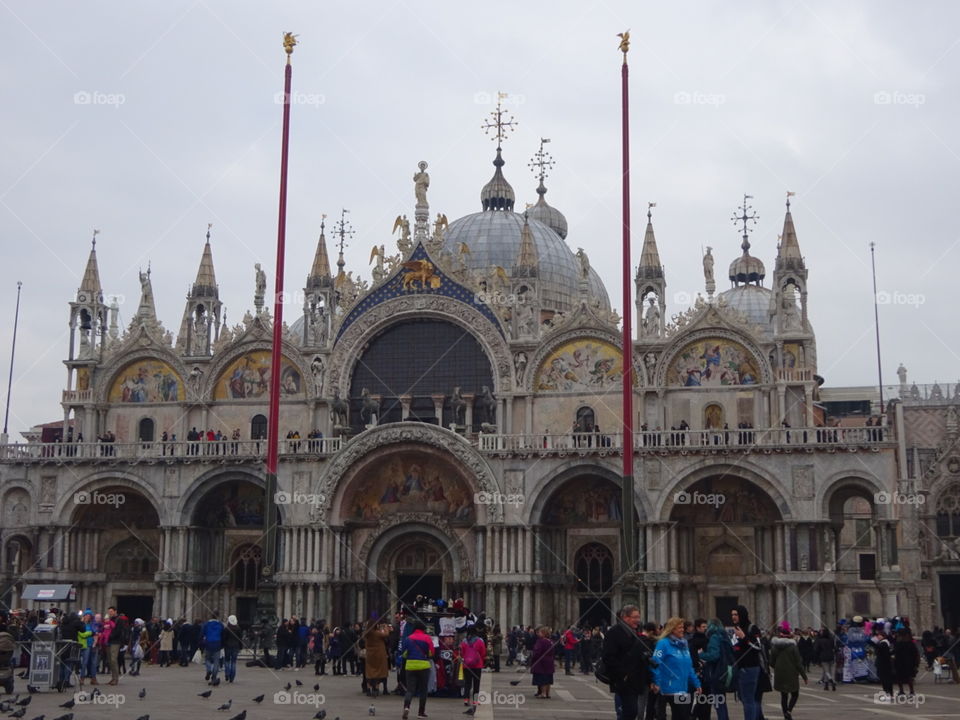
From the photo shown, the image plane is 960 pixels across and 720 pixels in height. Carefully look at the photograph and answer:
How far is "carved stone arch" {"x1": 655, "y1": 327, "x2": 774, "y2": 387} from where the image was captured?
4966cm

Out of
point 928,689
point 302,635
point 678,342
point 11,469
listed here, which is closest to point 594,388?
point 678,342

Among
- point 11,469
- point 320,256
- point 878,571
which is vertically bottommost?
point 878,571

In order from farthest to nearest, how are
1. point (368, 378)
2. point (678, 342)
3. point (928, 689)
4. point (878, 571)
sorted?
point (368, 378)
point (678, 342)
point (878, 571)
point (928, 689)

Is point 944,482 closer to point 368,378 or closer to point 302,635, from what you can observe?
point 368,378

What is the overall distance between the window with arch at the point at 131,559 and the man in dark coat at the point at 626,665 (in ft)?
133

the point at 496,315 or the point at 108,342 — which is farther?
the point at 108,342

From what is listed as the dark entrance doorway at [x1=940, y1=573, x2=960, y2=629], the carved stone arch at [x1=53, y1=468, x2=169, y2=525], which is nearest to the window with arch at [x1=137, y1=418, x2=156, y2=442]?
the carved stone arch at [x1=53, y1=468, x2=169, y2=525]

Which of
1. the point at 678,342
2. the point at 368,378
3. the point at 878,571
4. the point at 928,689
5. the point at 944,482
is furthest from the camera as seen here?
the point at 944,482

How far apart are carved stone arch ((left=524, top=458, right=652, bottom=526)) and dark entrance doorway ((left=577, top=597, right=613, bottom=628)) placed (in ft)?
13.1

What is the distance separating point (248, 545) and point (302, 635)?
14037mm

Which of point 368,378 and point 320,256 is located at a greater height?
point 320,256

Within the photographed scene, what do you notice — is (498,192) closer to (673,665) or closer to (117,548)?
(117,548)

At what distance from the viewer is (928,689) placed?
3291cm

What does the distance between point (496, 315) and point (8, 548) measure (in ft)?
75.0
